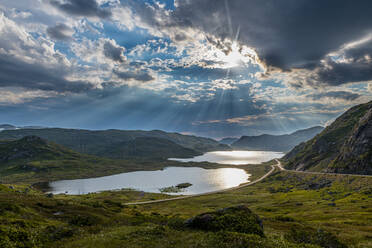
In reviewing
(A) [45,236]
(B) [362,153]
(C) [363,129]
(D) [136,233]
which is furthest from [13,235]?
(C) [363,129]

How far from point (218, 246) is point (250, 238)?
482cm

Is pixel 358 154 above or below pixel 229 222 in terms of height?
above

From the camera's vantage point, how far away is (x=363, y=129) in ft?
591

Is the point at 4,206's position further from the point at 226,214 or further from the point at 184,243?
the point at 226,214

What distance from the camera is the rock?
30.8 meters

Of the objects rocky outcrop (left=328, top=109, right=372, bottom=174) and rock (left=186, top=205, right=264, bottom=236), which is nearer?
rock (left=186, top=205, right=264, bottom=236)

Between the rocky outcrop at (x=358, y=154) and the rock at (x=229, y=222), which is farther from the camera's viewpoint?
the rocky outcrop at (x=358, y=154)

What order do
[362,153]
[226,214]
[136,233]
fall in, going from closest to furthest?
[136,233] → [226,214] → [362,153]

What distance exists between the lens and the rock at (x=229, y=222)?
30812 millimetres

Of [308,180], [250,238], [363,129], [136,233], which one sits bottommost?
[308,180]

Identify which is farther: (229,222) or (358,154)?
(358,154)

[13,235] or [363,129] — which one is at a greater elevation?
[363,129]

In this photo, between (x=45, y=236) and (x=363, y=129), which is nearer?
(x=45, y=236)

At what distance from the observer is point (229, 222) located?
3209cm
